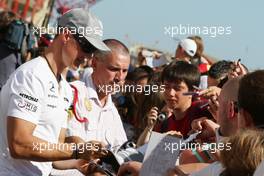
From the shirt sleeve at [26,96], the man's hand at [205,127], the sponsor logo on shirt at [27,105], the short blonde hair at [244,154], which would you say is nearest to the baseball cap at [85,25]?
the shirt sleeve at [26,96]

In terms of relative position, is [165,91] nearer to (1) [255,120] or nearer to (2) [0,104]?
(2) [0,104]

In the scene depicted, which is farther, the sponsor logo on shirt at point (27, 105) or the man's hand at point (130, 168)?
the sponsor logo on shirt at point (27, 105)

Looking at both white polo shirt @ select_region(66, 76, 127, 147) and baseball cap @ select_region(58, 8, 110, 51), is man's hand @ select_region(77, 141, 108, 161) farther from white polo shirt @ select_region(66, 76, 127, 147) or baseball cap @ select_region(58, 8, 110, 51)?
white polo shirt @ select_region(66, 76, 127, 147)

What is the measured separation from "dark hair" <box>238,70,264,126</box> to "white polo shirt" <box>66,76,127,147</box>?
83.7 inches

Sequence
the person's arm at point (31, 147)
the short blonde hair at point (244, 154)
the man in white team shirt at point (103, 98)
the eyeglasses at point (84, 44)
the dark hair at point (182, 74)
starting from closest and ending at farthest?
the short blonde hair at point (244, 154), the person's arm at point (31, 147), the eyeglasses at point (84, 44), the man in white team shirt at point (103, 98), the dark hair at point (182, 74)

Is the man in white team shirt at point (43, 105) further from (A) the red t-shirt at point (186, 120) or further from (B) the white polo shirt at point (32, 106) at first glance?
(A) the red t-shirt at point (186, 120)

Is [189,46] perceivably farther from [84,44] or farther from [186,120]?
[84,44]

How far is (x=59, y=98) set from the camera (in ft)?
15.0

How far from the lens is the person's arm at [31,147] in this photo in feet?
13.9

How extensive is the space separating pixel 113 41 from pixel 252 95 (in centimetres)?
288

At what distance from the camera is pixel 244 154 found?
9.91ft

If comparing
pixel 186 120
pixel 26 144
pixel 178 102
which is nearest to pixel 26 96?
pixel 26 144

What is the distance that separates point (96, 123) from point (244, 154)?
2670 mm

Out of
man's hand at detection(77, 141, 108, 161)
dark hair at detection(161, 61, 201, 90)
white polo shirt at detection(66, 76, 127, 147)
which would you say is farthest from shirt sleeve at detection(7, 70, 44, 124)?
dark hair at detection(161, 61, 201, 90)
